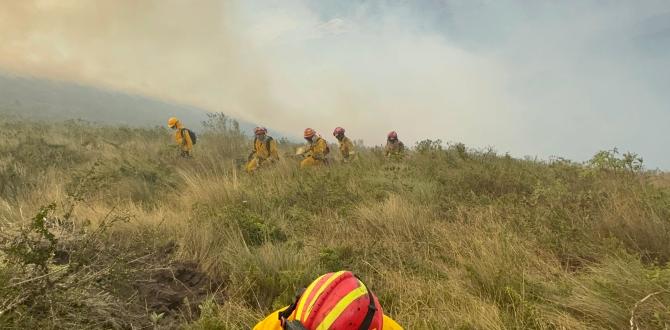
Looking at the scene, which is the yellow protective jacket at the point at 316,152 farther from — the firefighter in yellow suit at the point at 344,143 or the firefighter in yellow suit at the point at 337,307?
the firefighter in yellow suit at the point at 337,307

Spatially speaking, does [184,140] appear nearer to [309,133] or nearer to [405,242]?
[309,133]

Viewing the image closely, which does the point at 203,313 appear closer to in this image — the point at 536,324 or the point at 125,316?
the point at 125,316

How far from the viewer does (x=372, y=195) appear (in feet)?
22.6

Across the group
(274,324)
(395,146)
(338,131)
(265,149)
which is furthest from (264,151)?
(274,324)

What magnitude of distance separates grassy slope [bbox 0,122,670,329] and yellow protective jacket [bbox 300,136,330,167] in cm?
274

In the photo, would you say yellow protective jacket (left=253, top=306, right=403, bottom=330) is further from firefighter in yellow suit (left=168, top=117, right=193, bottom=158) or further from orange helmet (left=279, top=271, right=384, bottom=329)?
firefighter in yellow suit (left=168, top=117, right=193, bottom=158)

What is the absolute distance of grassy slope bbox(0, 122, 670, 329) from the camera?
10.1 feet

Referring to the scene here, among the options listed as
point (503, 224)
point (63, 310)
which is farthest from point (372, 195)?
point (63, 310)

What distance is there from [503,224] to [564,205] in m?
1.37

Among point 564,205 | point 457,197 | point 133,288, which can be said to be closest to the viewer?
point 133,288

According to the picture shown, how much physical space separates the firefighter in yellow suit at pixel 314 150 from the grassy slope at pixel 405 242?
2726 mm

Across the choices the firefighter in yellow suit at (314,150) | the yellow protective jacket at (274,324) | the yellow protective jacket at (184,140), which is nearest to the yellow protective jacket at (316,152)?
the firefighter in yellow suit at (314,150)

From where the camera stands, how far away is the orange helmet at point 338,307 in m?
1.95

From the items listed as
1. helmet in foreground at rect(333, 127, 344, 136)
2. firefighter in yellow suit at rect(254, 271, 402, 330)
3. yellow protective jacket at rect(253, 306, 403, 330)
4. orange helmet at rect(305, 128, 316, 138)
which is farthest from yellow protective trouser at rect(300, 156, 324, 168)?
firefighter in yellow suit at rect(254, 271, 402, 330)
